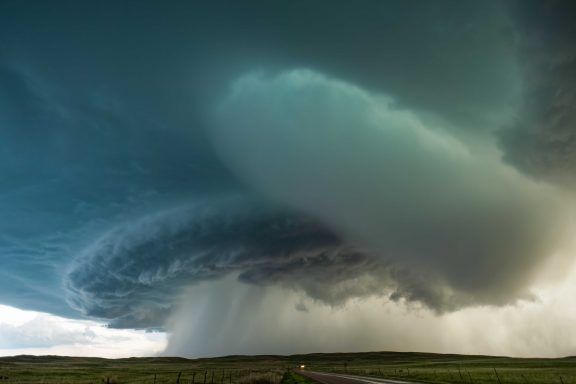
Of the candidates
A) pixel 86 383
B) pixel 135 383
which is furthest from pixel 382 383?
pixel 86 383

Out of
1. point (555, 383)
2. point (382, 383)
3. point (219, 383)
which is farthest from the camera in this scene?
point (219, 383)

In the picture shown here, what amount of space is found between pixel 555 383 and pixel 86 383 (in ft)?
171

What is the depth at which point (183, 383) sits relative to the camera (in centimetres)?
4616

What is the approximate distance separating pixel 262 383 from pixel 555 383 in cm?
3120

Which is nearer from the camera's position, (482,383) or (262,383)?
(482,383)

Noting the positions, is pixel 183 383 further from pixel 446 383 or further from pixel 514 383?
pixel 514 383

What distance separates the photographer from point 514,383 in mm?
42000

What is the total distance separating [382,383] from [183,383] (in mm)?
23021

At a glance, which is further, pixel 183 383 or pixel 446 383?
pixel 183 383

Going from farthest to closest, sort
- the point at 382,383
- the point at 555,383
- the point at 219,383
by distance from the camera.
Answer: the point at 219,383 → the point at 382,383 → the point at 555,383

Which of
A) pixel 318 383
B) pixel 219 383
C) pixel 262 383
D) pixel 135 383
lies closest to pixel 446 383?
pixel 318 383

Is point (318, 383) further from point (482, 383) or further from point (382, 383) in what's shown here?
point (482, 383)

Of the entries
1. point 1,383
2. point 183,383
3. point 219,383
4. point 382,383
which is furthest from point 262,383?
point 1,383

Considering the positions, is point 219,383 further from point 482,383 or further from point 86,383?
point 482,383
